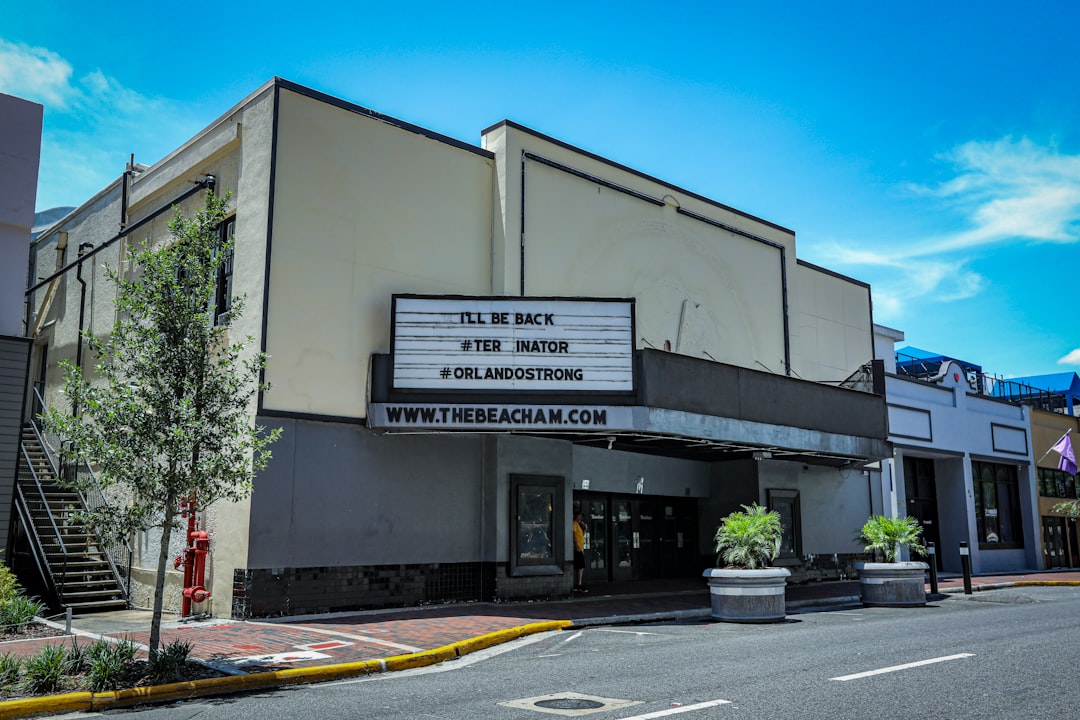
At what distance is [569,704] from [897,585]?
1283 cm

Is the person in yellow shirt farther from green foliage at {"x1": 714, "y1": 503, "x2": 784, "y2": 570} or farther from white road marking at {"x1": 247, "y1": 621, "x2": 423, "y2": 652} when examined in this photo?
white road marking at {"x1": 247, "y1": 621, "x2": 423, "y2": 652}

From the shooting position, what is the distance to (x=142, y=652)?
10.7 m

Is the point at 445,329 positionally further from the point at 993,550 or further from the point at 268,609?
the point at 993,550

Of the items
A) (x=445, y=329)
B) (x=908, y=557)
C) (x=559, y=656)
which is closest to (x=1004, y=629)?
(x=559, y=656)

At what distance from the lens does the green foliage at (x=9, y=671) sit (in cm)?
873

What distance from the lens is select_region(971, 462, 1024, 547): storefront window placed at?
107 feet

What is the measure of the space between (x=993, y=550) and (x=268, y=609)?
27.3 metres

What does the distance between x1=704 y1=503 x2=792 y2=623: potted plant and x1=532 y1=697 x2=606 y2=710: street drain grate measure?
7548 mm

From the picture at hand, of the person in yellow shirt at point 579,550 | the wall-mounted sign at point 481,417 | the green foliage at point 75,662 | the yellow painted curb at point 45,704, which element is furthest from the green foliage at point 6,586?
the person in yellow shirt at point 579,550

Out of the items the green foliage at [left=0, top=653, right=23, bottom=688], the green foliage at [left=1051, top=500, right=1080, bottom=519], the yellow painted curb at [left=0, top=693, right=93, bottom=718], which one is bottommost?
the yellow painted curb at [left=0, top=693, right=93, bottom=718]

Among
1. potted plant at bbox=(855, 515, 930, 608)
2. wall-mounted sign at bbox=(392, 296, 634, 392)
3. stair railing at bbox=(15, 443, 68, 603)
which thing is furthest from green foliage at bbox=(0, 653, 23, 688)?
potted plant at bbox=(855, 515, 930, 608)

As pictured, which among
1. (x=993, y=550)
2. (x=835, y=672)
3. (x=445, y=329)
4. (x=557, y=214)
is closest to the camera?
(x=835, y=672)

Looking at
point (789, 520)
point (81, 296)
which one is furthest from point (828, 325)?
point (81, 296)

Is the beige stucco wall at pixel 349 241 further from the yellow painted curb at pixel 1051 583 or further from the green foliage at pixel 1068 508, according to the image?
the green foliage at pixel 1068 508
